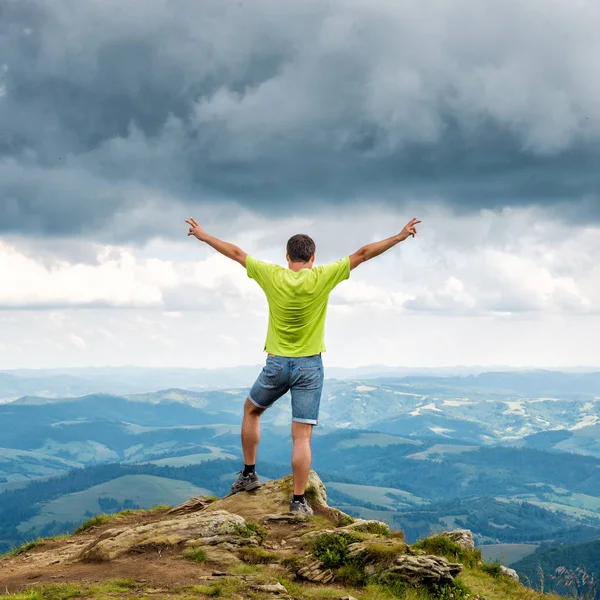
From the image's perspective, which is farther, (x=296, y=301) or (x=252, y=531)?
(x=252, y=531)

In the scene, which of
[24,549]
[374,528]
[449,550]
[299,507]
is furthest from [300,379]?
[24,549]

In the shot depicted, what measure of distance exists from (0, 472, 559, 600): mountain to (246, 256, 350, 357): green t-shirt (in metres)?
4.15

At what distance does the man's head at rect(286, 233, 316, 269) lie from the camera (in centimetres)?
1477

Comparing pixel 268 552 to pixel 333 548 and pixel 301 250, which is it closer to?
pixel 333 548

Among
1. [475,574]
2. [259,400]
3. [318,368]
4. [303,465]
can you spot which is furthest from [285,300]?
[475,574]

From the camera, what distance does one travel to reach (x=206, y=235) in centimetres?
1598

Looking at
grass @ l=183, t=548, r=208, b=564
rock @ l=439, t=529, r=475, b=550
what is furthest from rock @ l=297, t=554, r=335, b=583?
rock @ l=439, t=529, r=475, b=550

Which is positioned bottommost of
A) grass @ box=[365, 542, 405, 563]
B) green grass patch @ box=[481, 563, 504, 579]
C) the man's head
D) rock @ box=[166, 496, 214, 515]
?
green grass patch @ box=[481, 563, 504, 579]

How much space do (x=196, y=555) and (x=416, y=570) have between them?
14.6 ft

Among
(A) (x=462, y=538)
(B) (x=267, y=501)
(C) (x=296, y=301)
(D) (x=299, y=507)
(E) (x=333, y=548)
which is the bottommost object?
(A) (x=462, y=538)

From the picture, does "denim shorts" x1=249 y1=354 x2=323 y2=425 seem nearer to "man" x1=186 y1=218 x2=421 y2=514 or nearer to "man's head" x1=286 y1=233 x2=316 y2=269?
"man" x1=186 y1=218 x2=421 y2=514

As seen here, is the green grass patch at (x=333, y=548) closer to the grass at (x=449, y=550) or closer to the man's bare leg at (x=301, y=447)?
the man's bare leg at (x=301, y=447)

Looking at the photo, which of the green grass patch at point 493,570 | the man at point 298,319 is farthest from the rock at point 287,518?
the green grass patch at point 493,570

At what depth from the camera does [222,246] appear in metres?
15.8
